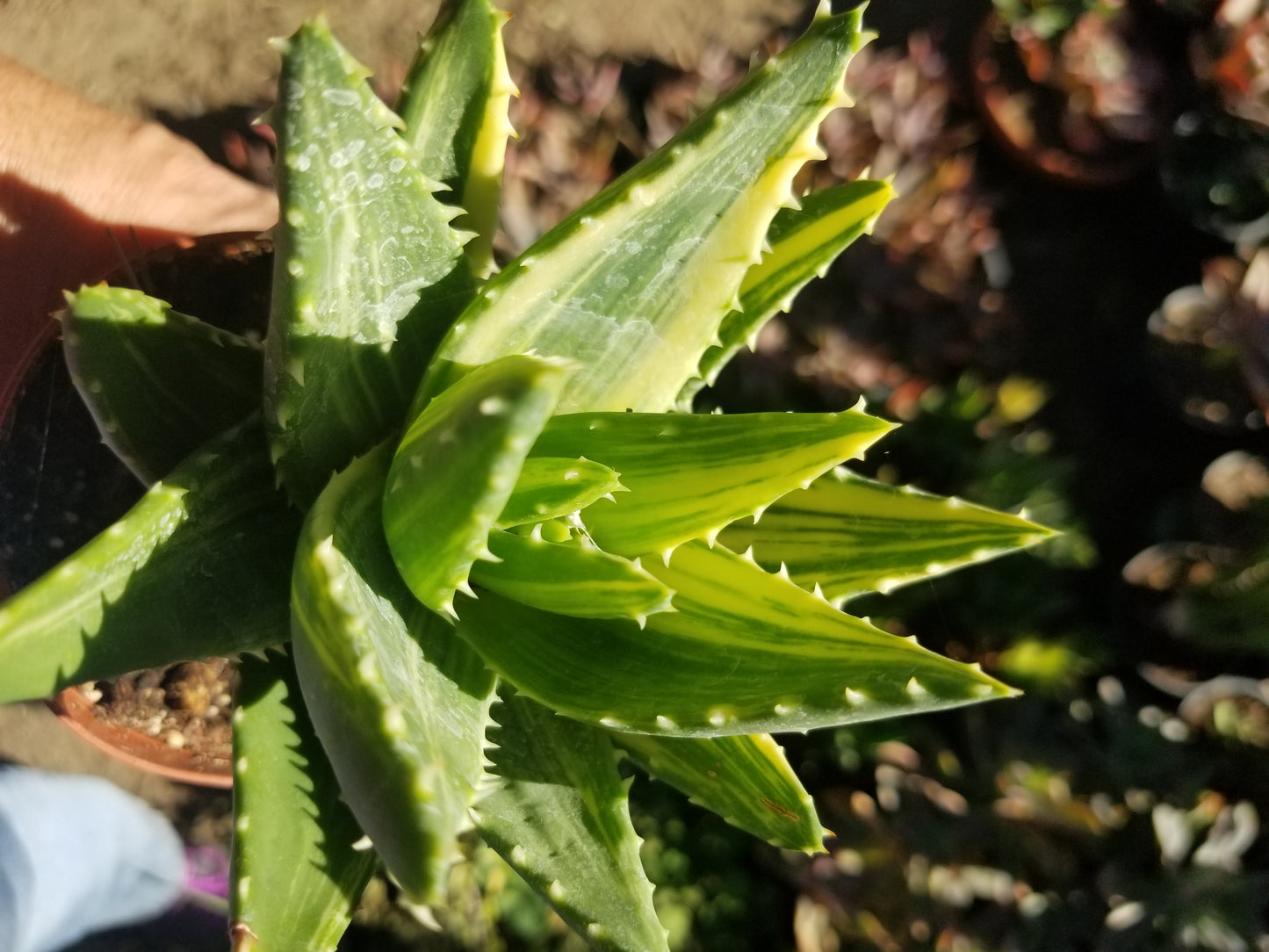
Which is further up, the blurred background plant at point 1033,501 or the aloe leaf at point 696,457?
the aloe leaf at point 696,457

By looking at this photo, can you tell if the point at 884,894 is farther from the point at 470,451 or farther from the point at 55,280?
the point at 55,280

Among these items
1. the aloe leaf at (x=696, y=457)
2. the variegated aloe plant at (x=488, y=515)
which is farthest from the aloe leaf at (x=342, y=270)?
the aloe leaf at (x=696, y=457)

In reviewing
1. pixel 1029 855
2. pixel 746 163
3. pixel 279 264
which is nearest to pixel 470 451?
pixel 279 264

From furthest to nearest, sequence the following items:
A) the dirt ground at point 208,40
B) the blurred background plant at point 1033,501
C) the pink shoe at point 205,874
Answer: the dirt ground at point 208,40, the pink shoe at point 205,874, the blurred background plant at point 1033,501

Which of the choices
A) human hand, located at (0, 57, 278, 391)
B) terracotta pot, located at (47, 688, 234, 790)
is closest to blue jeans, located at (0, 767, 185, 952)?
terracotta pot, located at (47, 688, 234, 790)

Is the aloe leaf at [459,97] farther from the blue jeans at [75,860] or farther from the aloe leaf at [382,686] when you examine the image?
the blue jeans at [75,860]

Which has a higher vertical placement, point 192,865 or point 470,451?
point 470,451

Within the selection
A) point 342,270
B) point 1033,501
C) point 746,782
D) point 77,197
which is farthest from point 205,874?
point 1033,501
